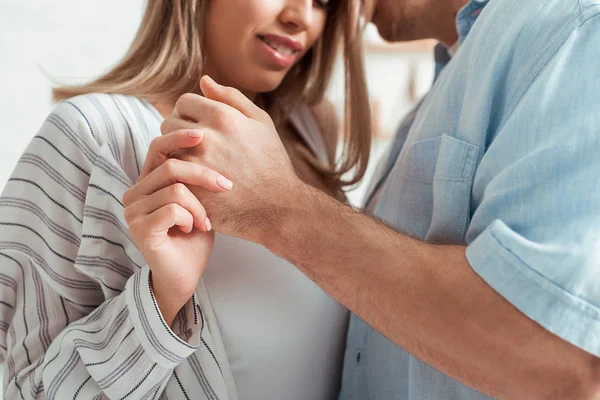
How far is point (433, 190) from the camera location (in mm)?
836

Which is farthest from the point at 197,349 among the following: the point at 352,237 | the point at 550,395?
the point at 550,395

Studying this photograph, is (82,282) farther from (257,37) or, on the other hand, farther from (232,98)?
(257,37)

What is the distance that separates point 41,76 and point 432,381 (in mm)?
1302

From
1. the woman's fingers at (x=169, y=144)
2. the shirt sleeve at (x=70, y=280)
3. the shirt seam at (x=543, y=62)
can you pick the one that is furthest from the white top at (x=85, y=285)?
the shirt seam at (x=543, y=62)

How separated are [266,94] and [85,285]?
0.63 m

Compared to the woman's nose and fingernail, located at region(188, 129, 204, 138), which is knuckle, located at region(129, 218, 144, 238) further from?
the woman's nose

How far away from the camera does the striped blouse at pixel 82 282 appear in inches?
32.9

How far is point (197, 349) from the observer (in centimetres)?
89

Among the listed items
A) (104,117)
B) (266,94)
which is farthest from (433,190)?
(266,94)

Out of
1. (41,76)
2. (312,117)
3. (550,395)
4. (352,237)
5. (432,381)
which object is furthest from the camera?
(41,76)

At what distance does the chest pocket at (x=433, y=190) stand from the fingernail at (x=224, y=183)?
0.21 meters

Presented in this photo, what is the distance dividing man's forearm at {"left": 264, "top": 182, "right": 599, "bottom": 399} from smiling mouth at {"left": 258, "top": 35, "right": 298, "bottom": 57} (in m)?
0.43

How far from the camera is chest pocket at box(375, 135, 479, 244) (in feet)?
2.55

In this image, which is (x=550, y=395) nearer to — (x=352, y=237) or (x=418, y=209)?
(x=352, y=237)
